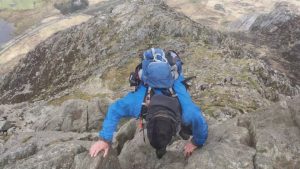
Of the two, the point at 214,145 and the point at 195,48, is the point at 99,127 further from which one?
the point at 195,48

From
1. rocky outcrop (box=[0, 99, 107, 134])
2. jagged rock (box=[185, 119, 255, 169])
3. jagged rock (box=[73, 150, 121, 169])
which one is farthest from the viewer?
rocky outcrop (box=[0, 99, 107, 134])

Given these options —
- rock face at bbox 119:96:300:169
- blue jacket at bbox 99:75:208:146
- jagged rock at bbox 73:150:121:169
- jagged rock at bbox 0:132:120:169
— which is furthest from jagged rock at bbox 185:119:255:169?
jagged rock at bbox 0:132:120:169

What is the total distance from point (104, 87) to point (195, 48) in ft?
31.3

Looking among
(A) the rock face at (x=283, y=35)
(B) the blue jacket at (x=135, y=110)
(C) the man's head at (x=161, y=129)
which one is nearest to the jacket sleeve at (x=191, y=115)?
(B) the blue jacket at (x=135, y=110)

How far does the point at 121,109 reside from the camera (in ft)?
44.7

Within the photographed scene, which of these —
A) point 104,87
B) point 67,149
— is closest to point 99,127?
point 67,149

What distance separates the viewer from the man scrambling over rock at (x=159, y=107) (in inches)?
483

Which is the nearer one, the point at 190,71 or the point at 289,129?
the point at 289,129

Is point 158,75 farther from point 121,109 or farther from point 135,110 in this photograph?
point 121,109

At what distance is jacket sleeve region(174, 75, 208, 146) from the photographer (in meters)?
13.4

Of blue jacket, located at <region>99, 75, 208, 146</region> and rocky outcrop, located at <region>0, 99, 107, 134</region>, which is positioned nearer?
blue jacket, located at <region>99, 75, 208, 146</region>

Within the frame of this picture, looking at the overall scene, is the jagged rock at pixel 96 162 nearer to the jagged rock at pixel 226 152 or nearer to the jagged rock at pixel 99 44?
the jagged rock at pixel 226 152

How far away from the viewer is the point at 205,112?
25.5 m

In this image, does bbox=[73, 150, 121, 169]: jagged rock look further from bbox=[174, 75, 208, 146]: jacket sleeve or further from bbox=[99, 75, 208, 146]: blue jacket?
bbox=[174, 75, 208, 146]: jacket sleeve
